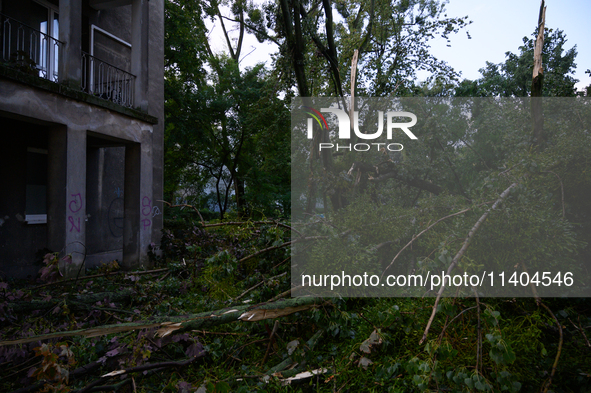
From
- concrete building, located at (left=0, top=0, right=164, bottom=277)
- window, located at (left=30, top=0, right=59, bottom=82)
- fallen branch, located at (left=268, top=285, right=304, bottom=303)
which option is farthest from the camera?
window, located at (left=30, top=0, right=59, bottom=82)

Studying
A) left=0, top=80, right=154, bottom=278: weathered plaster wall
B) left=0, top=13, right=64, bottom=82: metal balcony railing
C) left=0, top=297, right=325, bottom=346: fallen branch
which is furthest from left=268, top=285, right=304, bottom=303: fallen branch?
left=0, top=13, right=64, bottom=82: metal balcony railing

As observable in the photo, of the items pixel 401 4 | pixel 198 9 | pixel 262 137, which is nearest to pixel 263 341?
pixel 262 137

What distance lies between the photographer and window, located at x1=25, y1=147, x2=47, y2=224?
7.14m

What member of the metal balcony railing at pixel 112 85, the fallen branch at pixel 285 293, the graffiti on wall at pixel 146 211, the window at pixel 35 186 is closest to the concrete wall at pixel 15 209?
the window at pixel 35 186

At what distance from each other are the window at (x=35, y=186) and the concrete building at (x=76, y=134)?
20 millimetres

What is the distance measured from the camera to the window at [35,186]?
7.14m

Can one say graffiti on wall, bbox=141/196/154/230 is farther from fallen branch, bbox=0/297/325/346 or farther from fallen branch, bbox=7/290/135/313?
fallen branch, bbox=0/297/325/346

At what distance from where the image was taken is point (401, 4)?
10547 millimetres

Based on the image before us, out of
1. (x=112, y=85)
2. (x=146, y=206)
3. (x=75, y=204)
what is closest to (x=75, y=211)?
(x=75, y=204)

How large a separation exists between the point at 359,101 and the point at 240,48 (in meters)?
13.7

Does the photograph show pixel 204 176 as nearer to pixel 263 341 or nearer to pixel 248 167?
pixel 248 167

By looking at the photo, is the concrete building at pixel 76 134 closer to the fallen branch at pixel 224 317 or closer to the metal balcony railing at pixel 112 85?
the metal balcony railing at pixel 112 85

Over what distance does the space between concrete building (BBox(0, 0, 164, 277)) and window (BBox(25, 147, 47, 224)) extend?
0.02m

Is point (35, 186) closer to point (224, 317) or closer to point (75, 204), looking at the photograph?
point (75, 204)
